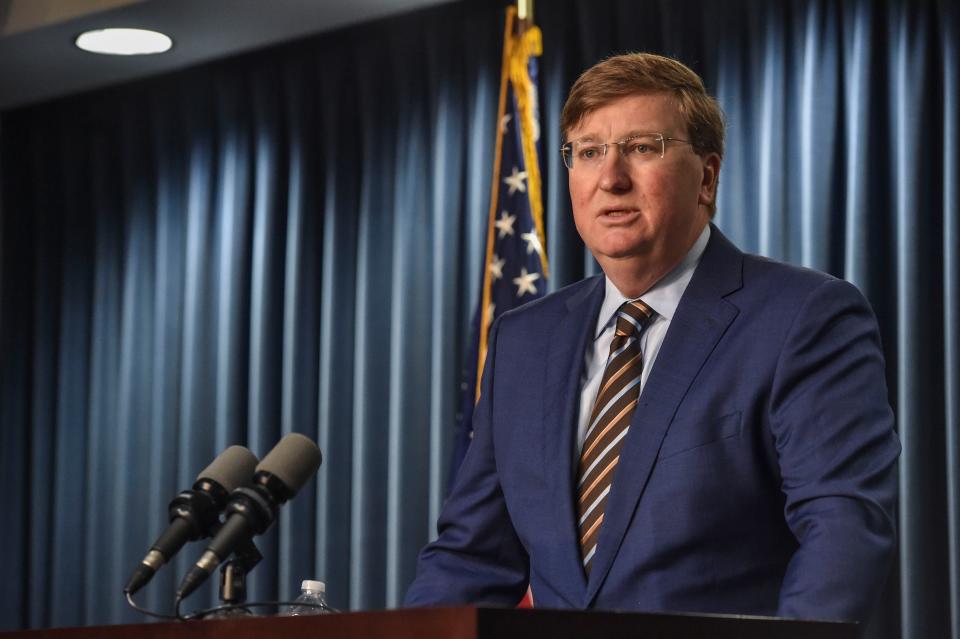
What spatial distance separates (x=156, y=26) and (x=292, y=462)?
411 centimetres

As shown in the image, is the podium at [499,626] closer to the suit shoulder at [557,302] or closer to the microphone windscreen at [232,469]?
the microphone windscreen at [232,469]

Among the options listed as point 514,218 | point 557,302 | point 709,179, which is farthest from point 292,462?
point 514,218

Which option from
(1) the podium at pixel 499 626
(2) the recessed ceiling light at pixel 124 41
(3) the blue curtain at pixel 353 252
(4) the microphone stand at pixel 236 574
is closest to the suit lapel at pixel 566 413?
(4) the microphone stand at pixel 236 574

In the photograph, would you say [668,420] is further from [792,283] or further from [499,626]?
[499,626]

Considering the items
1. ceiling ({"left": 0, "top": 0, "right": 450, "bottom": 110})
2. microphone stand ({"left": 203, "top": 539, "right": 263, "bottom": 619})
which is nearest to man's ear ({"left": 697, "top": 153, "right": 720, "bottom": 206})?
microphone stand ({"left": 203, "top": 539, "right": 263, "bottom": 619})

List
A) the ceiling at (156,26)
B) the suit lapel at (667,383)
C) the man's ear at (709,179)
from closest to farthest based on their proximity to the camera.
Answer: the suit lapel at (667,383), the man's ear at (709,179), the ceiling at (156,26)

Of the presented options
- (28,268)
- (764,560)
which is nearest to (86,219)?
(28,268)

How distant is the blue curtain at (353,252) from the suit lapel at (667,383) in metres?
2.31

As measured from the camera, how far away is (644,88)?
2.42m

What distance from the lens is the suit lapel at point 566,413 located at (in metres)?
2.23

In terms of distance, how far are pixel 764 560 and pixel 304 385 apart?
3963 mm

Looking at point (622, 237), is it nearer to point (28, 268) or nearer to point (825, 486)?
point (825, 486)

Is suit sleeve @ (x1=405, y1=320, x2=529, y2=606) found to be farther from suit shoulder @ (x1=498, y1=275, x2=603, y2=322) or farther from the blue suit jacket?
suit shoulder @ (x1=498, y1=275, x2=603, y2=322)

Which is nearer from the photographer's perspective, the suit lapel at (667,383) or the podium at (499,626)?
the podium at (499,626)
